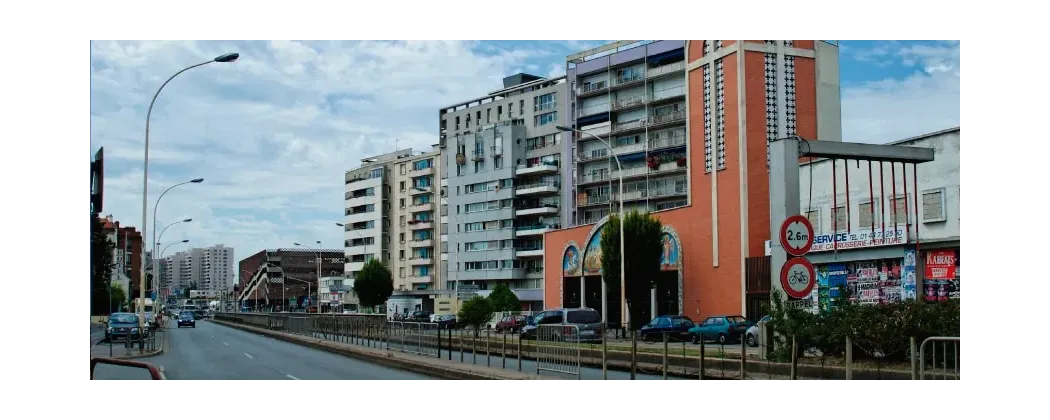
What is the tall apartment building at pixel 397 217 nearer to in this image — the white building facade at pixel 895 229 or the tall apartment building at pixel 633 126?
the tall apartment building at pixel 633 126

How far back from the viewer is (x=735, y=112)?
4959 centimetres

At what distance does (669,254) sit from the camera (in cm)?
5697

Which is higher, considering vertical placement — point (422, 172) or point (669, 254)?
point (422, 172)

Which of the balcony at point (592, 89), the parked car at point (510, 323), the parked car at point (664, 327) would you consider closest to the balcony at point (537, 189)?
the balcony at point (592, 89)

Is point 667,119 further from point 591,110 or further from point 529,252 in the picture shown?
point 529,252

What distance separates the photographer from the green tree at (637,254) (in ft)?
184

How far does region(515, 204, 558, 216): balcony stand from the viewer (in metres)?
97.9

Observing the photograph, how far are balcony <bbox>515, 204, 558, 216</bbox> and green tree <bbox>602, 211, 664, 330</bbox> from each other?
132 ft

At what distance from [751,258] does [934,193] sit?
15577 mm

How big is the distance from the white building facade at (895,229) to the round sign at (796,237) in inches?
558

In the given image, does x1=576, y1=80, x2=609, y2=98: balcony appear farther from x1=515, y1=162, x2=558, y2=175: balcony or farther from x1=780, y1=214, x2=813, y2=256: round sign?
x1=780, y1=214, x2=813, y2=256: round sign

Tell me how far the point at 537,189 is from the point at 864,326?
78.0m

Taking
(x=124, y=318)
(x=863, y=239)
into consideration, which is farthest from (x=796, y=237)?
(x=124, y=318)
